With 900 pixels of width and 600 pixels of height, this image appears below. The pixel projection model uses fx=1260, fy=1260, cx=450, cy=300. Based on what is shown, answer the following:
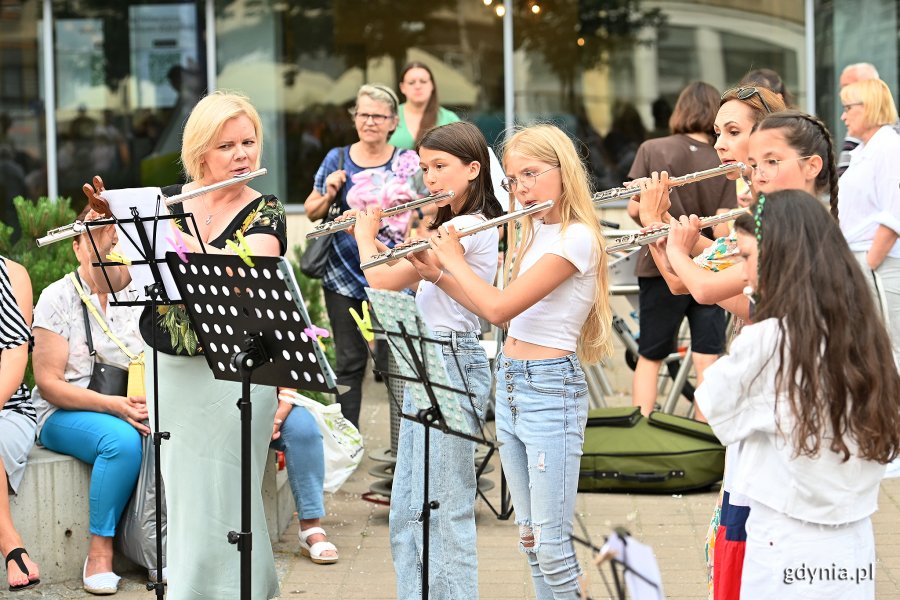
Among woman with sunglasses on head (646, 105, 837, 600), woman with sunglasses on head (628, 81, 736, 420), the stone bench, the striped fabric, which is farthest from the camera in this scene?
woman with sunglasses on head (628, 81, 736, 420)

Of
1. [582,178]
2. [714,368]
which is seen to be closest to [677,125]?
[582,178]

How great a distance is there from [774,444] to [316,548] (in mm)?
2644

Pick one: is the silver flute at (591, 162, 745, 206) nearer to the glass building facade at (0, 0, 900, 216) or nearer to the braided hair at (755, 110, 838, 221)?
the braided hair at (755, 110, 838, 221)

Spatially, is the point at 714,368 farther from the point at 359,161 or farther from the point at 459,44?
the point at 459,44

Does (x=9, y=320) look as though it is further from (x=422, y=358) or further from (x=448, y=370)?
(x=422, y=358)

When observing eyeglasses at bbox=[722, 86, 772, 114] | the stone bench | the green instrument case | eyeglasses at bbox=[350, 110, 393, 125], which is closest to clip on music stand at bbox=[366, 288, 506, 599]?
eyeglasses at bbox=[722, 86, 772, 114]

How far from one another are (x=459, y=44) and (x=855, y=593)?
7993 millimetres

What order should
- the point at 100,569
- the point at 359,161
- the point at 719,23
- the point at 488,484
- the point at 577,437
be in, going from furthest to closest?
the point at 719,23 → the point at 359,161 → the point at 488,484 → the point at 100,569 → the point at 577,437

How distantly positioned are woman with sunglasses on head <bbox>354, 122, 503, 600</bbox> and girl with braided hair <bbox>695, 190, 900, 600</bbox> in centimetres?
116

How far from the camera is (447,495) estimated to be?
3807mm

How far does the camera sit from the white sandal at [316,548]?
4.96m

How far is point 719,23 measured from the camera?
10188 millimetres

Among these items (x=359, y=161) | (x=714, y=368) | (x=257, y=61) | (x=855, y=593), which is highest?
(x=257, y=61)

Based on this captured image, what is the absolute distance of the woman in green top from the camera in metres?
6.81
